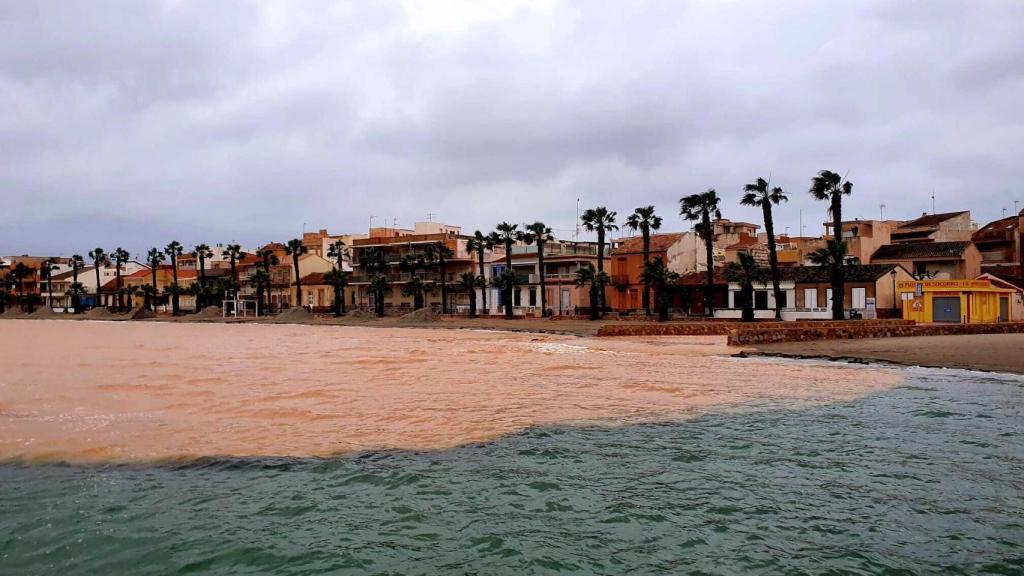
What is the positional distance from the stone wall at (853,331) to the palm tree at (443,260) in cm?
4719

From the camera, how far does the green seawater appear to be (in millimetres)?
Answer: 7602

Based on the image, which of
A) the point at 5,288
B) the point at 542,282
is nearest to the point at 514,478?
the point at 542,282

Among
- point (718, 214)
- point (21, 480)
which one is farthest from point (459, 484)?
point (718, 214)

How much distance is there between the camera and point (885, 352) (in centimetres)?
3028

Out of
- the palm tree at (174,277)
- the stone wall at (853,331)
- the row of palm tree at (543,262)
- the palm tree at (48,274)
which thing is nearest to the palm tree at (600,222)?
the row of palm tree at (543,262)

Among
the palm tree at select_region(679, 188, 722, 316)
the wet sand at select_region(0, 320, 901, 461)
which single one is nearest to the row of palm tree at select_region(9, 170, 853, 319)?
the palm tree at select_region(679, 188, 722, 316)

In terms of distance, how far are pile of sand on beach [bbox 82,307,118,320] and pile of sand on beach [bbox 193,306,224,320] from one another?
1375cm

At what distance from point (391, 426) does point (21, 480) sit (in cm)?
620

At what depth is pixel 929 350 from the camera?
30359 millimetres

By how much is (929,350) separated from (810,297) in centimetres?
2812

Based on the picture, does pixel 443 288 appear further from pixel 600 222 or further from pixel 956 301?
pixel 956 301

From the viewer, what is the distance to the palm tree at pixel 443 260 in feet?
263

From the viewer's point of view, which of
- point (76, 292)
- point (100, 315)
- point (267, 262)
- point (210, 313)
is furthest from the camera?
point (76, 292)

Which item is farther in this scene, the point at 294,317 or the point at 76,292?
the point at 76,292
